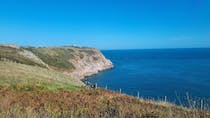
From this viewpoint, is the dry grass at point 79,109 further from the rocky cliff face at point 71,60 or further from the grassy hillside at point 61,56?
the grassy hillside at point 61,56

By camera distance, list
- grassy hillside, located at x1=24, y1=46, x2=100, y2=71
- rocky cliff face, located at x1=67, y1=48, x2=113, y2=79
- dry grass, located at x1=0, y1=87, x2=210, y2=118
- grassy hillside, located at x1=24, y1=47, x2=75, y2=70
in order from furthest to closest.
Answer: rocky cliff face, located at x1=67, y1=48, x2=113, y2=79 < grassy hillside, located at x1=24, y1=46, x2=100, y2=71 < grassy hillside, located at x1=24, y1=47, x2=75, y2=70 < dry grass, located at x1=0, y1=87, x2=210, y2=118

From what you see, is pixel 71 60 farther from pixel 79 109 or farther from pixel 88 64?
pixel 79 109

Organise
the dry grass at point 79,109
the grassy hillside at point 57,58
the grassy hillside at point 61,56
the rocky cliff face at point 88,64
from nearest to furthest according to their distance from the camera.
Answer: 1. the dry grass at point 79,109
2. the grassy hillside at point 57,58
3. the grassy hillside at point 61,56
4. the rocky cliff face at point 88,64

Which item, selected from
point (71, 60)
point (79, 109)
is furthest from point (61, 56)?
point (79, 109)

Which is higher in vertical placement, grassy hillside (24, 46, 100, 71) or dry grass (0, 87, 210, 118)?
dry grass (0, 87, 210, 118)

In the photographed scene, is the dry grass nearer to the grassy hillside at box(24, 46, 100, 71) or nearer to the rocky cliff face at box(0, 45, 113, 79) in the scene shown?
the rocky cliff face at box(0, 45, 113, 79)

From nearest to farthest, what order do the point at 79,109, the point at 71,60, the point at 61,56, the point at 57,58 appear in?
the point at 79,109, the point at 57,58, the point at 71,60, the point at 61,56

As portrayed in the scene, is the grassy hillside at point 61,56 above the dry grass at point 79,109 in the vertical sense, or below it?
below

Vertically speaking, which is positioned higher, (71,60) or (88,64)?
(71,60)

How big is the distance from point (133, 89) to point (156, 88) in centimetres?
680

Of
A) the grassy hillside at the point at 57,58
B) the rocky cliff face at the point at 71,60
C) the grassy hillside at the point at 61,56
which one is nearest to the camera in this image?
the rocky cliff face at the point at 71,60

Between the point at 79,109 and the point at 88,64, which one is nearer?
the point at 79,109

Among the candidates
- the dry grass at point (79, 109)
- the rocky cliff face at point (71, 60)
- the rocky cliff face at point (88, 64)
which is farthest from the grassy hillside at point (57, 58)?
the dry grass at point (79, 109)

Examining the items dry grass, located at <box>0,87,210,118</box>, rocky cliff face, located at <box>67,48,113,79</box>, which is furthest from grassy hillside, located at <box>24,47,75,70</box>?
dry grass, located at <box>0,87,210,118</box>
